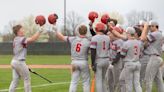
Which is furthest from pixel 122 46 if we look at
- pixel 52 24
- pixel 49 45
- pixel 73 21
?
pixel 73 21

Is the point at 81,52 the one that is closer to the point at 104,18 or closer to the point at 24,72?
the point at 104,18

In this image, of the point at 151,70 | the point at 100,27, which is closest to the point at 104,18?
the point at 100,27

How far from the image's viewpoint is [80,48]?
10.9m

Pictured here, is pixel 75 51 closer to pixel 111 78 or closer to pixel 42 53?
pixel 111 78

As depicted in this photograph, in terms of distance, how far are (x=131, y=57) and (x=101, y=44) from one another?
31.4 inches

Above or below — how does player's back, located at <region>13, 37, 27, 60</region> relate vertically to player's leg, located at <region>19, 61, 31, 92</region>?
above

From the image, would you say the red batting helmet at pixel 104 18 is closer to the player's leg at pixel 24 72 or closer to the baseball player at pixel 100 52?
the baseball player at pixel 100 52

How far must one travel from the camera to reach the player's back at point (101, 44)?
10820mm

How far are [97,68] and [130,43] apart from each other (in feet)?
3.35

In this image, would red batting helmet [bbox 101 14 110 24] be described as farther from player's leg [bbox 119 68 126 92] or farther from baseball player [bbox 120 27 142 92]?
player's leg [bbox 119 68 126 92]

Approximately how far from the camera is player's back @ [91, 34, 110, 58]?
10.8 meters

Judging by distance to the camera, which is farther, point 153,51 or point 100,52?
point 153,51

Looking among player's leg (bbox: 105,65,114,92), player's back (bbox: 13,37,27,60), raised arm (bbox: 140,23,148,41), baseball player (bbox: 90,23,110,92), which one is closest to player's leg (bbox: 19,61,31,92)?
player's back (bbox: 13,37,27,60)

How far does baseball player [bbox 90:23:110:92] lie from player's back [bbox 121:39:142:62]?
1.46ft
